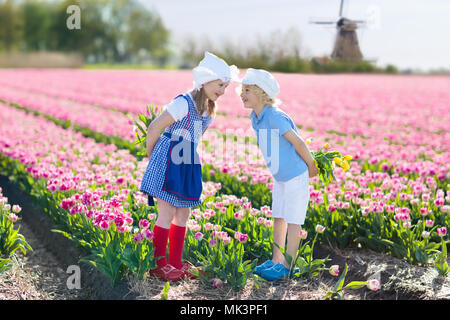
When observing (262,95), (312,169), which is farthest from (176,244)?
(262,95)

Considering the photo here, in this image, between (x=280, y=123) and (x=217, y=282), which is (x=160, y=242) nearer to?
(x=217, y=282)

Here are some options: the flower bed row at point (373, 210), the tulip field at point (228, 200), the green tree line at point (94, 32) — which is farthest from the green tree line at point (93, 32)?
the flower bed row at point (373, 210)

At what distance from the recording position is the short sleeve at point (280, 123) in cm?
364

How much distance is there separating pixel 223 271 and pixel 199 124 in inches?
40.8

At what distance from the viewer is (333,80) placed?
29391 millimetres

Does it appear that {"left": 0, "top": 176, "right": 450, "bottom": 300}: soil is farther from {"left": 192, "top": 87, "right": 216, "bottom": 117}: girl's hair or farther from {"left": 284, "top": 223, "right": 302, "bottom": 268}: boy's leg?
{"left": 192, "top": 87, "right": 216, "bottom": 117}: girl's hair

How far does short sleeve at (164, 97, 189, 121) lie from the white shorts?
33.3 inches

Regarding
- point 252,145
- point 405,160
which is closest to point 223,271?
point 405,160

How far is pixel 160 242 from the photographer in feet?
12.5

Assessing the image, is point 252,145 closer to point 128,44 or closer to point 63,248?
point 63,248

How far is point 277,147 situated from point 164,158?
2.59 feet

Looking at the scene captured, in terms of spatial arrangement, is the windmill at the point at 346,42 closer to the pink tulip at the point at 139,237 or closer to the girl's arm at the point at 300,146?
the girl's arm at the point at 300,146

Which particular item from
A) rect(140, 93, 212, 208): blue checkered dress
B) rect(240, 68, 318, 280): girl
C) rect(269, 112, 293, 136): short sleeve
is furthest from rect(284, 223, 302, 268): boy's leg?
rect(140, 93, 212, 208): blue checkered dress

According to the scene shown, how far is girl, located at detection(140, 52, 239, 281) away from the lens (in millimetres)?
3676
